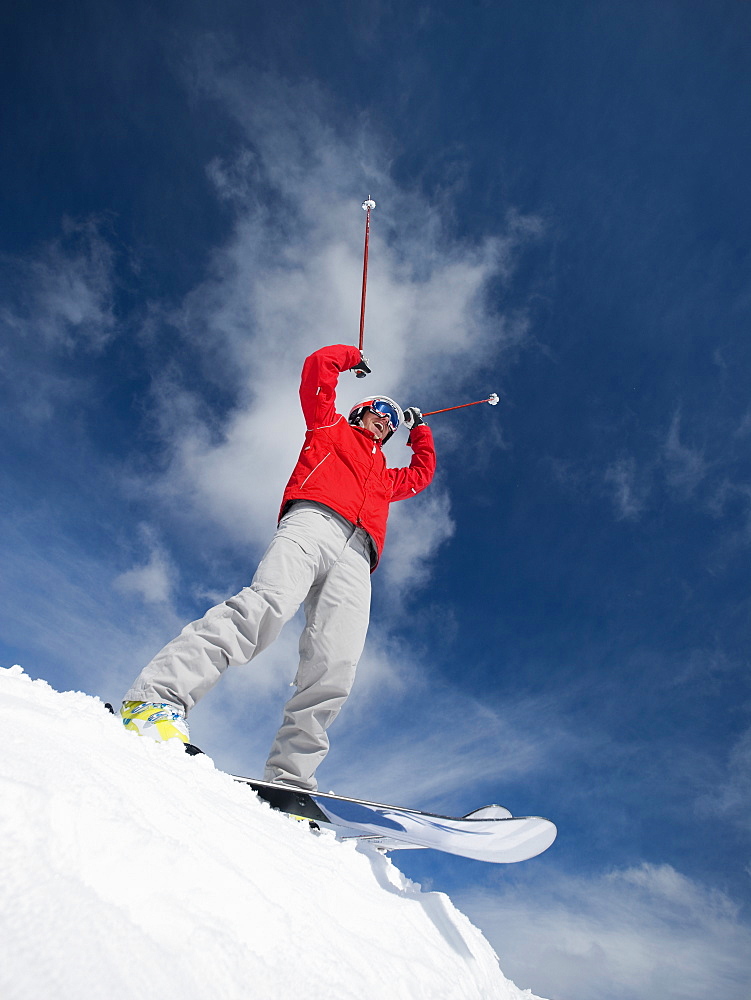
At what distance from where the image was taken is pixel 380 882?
5.65 feet

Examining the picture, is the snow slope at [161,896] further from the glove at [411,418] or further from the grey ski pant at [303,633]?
the glove at [411,418]

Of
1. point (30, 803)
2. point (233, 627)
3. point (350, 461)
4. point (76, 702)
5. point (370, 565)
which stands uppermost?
point (350, 461)

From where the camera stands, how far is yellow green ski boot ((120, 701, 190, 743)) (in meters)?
2.00

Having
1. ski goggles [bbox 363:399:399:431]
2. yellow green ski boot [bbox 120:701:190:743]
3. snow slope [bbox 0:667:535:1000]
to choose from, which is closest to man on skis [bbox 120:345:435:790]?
yellow green ski boot [bbox 120:701:190:743]

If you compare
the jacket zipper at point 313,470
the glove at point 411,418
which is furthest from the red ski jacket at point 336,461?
the glove at point 411,418

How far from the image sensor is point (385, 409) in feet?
16.7

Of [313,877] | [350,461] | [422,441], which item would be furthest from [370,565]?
[313,877]

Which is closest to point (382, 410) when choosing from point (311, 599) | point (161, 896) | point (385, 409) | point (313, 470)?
point (385, 409)

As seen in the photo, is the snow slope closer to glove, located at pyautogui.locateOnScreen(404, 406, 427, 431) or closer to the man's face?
the man's face

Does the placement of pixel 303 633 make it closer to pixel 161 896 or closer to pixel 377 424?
pixel 377 424

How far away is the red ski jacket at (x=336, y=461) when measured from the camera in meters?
3.79

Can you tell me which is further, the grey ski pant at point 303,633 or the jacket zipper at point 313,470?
the jacket zipper at point 313,470

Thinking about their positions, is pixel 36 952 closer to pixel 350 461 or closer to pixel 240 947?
pixel 240 947

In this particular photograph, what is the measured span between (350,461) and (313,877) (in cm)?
300
